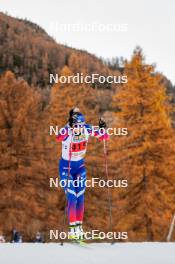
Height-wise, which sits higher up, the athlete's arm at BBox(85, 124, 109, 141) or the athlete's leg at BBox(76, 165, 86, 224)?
the athlete's arm at BBox(85, 124, 109, 141)

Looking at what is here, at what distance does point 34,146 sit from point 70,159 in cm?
1677

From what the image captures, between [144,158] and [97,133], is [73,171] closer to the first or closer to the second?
[97,133]

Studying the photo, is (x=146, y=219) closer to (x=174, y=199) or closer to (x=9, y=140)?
(x=174, y=199)
